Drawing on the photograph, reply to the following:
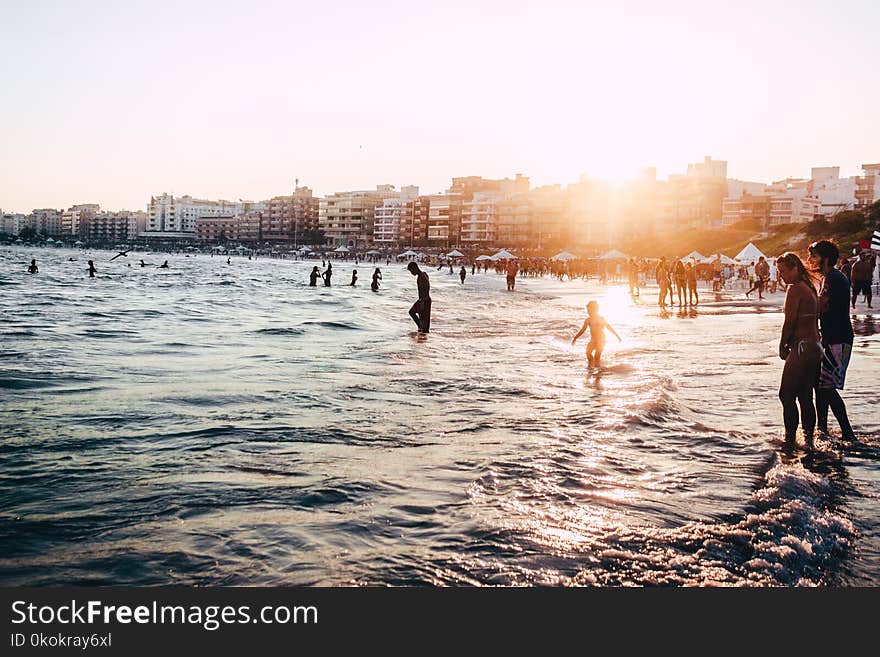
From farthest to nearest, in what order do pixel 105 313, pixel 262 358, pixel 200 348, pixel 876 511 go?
1. pixel 105 313
2. pixel 200 348
3. pixel 262 358
4. pixel 876 511

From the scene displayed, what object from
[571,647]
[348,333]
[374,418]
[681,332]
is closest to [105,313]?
[348,333]

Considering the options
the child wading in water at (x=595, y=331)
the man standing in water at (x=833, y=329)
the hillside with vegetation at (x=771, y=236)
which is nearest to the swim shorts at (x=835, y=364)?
the man standing in water at (x=833, y=329)

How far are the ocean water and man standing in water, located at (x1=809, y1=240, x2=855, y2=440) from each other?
0.46 metres

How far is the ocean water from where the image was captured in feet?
13.7

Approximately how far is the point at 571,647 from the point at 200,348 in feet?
42.6

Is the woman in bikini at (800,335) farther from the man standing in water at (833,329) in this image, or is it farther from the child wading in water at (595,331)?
the child wading in water at (595,331)

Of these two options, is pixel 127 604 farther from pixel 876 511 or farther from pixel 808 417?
pixel 808 417

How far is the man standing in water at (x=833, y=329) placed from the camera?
672cm

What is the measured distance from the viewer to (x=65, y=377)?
1084 cm

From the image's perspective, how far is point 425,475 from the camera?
595 cm

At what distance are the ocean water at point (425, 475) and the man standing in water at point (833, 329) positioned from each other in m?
0.46

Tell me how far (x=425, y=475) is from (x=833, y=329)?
381cm

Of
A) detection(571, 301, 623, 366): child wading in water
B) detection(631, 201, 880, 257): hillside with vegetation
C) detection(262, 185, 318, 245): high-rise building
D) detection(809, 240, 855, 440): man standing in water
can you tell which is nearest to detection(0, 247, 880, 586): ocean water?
Answer: detection(571, 301, 623, 366): child wading in water

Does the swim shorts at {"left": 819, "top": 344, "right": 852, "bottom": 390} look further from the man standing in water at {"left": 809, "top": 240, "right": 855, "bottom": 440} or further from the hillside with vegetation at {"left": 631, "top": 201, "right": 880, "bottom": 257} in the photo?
the hillside with vegetation at {"left": 631, "top": 201, "right": 880, "bottom": 257}
